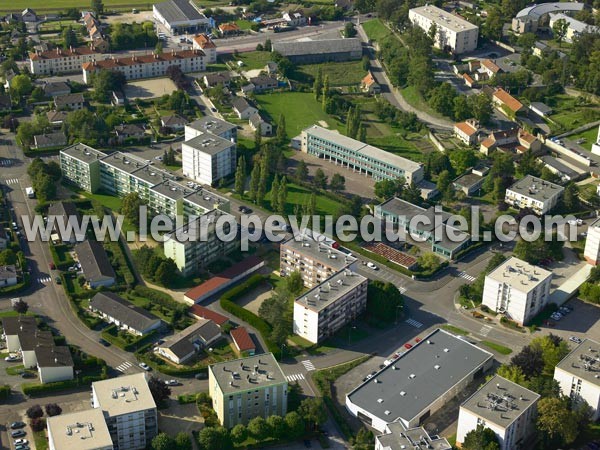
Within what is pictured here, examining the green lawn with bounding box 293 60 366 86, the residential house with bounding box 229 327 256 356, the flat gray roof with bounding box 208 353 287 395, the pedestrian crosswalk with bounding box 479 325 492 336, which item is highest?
the green lawn with bounding box 293 60 366 86

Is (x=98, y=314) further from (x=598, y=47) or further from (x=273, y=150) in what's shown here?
(x=598, y=47)

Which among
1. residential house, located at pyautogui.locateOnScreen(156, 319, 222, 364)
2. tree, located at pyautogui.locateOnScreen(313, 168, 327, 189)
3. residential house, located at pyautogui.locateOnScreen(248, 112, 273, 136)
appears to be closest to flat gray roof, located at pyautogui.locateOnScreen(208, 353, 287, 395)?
residential house, located at pyautogui.locateOnScreen(156, 319, 222, 364)

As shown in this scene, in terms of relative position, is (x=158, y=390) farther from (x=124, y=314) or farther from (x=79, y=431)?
(x=124, y=314)

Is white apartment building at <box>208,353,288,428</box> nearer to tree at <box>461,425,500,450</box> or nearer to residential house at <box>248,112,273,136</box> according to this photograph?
tree at <box>461,425,500,450</box>

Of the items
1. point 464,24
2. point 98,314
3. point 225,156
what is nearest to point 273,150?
point 225,156

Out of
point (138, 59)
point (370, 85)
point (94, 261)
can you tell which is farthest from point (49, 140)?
point (370, 85)
